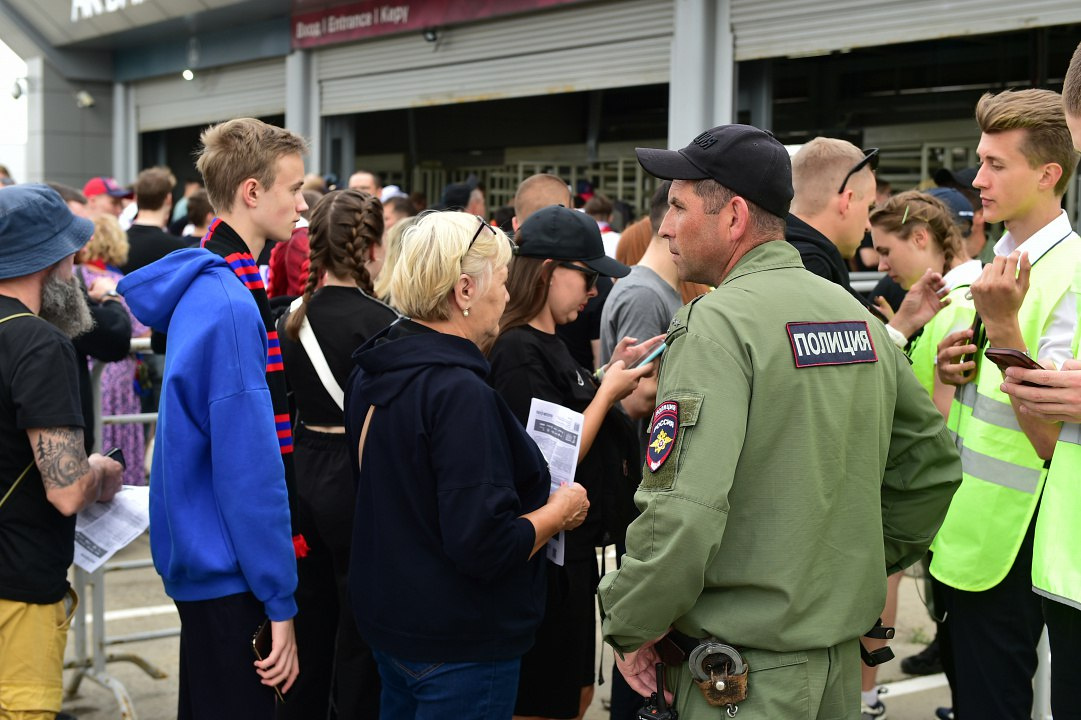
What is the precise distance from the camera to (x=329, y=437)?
3824 millimetres

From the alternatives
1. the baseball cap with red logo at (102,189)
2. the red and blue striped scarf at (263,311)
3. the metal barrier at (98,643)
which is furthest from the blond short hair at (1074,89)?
the baseball cap with red logo at (102,189)

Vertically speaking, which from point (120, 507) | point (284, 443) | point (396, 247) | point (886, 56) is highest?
point (886, 56)

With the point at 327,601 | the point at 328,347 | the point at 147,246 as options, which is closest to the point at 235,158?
the point at 328,347

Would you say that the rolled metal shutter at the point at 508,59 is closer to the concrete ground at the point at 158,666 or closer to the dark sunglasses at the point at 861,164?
the concrete ground at the point at 158,666

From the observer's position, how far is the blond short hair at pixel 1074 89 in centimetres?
246

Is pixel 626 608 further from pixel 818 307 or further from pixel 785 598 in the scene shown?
pixel 818 307

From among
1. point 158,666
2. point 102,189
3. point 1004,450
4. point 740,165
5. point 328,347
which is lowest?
point 158,666

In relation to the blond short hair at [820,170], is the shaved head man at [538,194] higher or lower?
higher

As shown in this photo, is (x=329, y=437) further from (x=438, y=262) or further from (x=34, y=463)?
(x=438, y=262)

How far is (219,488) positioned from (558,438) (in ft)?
3.33

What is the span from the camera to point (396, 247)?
3.37m

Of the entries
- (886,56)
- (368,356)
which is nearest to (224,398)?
(368,356)

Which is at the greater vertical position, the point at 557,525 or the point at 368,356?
the point at 368,356

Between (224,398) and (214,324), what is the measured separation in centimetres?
20
